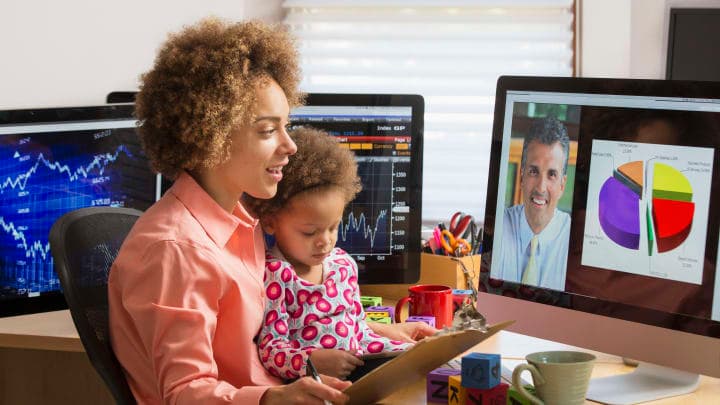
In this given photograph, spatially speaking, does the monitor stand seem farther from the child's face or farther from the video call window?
the child's face

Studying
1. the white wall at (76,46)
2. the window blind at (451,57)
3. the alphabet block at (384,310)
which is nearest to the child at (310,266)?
the alphabet block at (384,310)

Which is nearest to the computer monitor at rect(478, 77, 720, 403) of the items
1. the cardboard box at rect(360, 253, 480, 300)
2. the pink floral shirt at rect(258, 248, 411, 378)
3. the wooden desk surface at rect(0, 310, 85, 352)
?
the pink floral shirt at rect(258, 248, 411, 378)

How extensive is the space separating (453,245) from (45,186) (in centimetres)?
89

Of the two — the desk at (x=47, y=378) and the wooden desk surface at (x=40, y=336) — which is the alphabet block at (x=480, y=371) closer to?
the wooden desk surface at (x=40, y=336)

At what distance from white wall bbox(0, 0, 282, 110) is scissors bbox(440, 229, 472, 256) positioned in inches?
35.3

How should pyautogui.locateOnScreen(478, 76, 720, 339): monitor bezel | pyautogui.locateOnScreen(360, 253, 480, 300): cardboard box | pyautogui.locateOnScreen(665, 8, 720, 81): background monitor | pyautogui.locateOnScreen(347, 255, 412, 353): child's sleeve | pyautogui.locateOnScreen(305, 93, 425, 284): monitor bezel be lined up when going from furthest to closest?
pyautogui.locateOnScreen(665, 8, 720, 81): background monitor, pyautogui.locateOnScreen(360, 253, 480, 300): cardboard box, pyautogui.locateOnScreen(305, 93, 425, 284): monitor bezel, pyautogui.locateOnScreen(347, 255, 412, 353): child's sleeve, pyautogui.locateOnScreen(478, 76, 720, 339): monitor bezel

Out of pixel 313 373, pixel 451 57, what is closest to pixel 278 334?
pixel 313 373

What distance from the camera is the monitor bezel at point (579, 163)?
1.31m

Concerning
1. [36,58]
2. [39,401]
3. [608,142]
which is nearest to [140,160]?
[36,58]

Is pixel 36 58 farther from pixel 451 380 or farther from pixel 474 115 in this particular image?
pixel 474 115

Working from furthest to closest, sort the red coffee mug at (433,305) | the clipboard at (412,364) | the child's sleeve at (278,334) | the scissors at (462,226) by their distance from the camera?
1. the scissors at (462,226)
2. the red coffee mug at (433,305)
3. the child's sleeve at (278,334)
4. the clipboard at (412,364)

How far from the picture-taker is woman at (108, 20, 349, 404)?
1.24 metres

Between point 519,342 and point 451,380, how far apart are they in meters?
0.38

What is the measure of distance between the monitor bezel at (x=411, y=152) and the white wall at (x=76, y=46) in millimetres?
608
